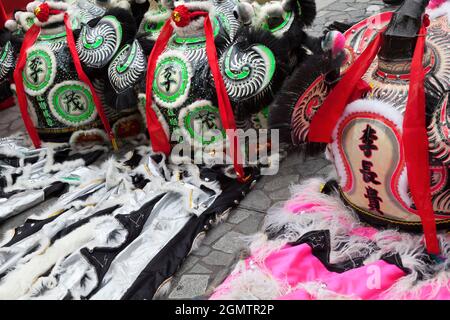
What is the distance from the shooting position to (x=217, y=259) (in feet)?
6.79

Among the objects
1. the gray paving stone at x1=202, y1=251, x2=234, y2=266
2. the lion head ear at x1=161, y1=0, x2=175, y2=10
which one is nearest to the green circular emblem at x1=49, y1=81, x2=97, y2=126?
the lion head ear at x1=161, y1=0, x2=175, y2=10

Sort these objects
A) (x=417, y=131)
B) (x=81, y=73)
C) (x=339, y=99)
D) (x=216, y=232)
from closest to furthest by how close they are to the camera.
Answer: (x=417, y=131) → (x=339, y=99) → (x=216, y=232) → (x=81, y=73)

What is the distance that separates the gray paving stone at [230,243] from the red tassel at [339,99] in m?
0.58

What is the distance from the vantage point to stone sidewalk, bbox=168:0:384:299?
193cm

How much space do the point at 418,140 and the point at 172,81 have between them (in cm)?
131

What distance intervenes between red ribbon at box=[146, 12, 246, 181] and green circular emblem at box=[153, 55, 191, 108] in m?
0.04

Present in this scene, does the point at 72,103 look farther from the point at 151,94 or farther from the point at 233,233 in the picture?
the point at 233,233

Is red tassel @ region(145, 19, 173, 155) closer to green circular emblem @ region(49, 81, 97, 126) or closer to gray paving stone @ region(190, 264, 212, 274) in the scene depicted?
green circular emblem @ region(49, 81, 97, 126)

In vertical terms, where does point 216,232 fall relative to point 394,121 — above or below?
below

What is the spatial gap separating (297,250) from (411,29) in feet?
2.74

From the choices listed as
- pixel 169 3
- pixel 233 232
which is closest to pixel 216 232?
pixel 233 232

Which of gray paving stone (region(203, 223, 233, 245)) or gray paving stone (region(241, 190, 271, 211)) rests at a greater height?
gray paving stone (region(241, 190, 271, 211))
